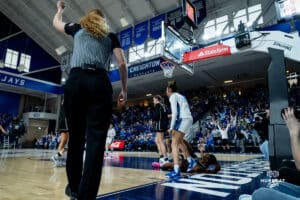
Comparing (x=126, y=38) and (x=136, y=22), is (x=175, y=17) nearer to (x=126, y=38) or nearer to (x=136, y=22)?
(x=136, y=22)

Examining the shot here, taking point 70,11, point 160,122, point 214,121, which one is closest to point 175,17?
A: point 214,121

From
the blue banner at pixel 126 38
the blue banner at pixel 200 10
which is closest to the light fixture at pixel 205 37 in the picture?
the blue banner at pixel 200 10

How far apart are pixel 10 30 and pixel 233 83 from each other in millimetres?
19577

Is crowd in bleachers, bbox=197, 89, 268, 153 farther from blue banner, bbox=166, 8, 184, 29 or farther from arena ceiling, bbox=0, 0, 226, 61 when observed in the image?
arena ceiling, bbox=0, 0, 226, 61

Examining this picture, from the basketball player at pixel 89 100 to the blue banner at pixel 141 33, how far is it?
13.7 meters

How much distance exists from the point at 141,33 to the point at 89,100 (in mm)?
14561

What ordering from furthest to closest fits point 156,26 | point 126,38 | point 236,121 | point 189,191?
1. point 126,38
2. point 156,26
3. point 236,121
4. point 189,191

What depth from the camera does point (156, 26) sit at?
1450 cm

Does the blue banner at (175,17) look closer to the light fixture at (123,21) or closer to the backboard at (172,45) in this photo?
the light fixture at (123,21)

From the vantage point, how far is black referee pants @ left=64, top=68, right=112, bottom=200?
1420 mm

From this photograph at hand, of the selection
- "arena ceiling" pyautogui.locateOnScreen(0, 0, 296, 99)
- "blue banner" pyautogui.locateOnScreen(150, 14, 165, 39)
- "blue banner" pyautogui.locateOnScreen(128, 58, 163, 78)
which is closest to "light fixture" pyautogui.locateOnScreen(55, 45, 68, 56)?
"arena ceiling" pyautogui.locateOnScreen(0, 0, 296, 99)

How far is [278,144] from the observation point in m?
2.27

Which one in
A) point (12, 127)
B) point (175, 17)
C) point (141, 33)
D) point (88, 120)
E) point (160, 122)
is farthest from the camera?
point (12, 127)

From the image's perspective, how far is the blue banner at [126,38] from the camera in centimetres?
1602
